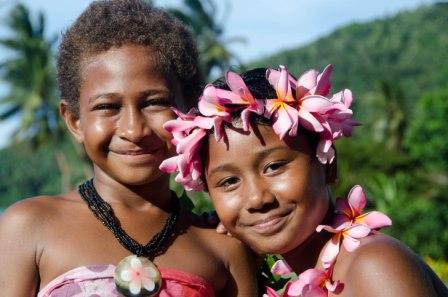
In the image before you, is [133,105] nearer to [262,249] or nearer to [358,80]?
[262,249]

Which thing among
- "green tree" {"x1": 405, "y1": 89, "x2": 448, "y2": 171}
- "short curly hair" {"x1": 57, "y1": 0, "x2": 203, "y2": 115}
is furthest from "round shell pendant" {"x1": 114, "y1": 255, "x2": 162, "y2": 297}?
"green tree" {"x1": 405, "y1": 89, "x2": 448, "y2": 171}

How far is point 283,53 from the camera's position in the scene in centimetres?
9431

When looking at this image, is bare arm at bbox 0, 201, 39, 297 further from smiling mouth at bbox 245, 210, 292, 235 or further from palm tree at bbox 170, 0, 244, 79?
palm tree at bbox 170, 0, 244, 79

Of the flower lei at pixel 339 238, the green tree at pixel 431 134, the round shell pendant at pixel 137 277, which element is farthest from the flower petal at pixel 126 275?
the green tree at pixel 431 134

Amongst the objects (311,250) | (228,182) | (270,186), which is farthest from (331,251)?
(228,182)

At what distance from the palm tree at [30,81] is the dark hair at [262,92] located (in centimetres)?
3403

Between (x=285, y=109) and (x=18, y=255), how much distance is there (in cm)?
107

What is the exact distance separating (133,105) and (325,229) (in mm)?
822

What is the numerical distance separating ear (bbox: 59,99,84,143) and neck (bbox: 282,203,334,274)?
0.94 meters

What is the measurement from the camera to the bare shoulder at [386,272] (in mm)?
2771

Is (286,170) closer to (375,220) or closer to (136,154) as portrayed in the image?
(375,220)

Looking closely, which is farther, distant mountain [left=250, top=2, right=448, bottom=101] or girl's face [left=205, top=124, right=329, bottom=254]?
distant mountain [left=250, top=2, right=448, bottom=101]

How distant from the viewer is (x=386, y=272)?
9.14 feet

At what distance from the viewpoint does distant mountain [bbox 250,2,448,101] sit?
253 ft
